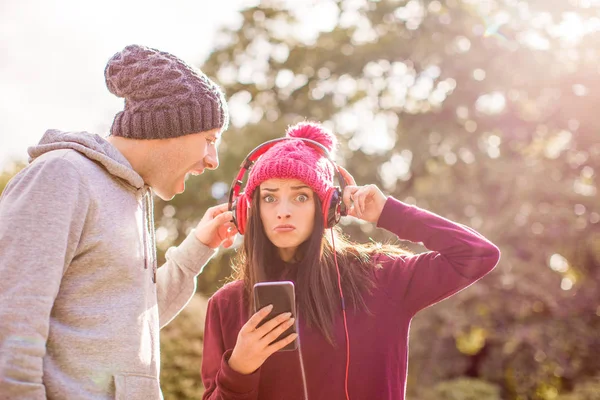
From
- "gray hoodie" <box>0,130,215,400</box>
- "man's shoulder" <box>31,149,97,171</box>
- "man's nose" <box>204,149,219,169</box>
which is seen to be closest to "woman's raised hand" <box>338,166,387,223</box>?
"man's nose" <box>204,149,219,169</box>

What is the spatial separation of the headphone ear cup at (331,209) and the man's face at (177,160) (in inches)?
18.9

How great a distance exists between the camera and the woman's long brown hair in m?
2.40

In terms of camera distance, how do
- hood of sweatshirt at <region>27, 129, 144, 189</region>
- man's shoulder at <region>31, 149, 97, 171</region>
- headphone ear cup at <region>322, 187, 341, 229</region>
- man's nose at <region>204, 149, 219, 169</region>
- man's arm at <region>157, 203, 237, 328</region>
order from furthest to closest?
man's arm at <region>157, 203, 237, 328</region>
headphone ear cup at <region>322, 187, 341, 229</region>
man's nose at <region>204, 149, 219, 169</region>
hood of sweatshirt at <region>27, 129, 144, 189</region>
man's shoulder at <region>31, 149, 97, 171</region>

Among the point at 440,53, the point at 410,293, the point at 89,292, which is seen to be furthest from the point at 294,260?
the point at 440,53

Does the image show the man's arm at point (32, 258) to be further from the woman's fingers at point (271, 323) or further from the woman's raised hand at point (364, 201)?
the woman's raised hand at point (364, 201)

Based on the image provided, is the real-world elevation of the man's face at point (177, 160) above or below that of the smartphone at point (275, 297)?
above

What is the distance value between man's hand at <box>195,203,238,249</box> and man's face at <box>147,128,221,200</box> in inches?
19.8

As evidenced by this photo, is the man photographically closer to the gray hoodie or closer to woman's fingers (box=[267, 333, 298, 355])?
the gray hoodie

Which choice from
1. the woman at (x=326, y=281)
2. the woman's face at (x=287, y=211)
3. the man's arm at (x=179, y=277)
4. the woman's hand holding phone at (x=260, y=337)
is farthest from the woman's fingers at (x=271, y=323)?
the man's arm at (x=179, y=277)

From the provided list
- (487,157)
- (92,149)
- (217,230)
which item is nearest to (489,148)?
(487,157)

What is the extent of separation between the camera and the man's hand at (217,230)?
2734 mm

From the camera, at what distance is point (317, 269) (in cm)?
246

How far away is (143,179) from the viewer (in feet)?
7.07

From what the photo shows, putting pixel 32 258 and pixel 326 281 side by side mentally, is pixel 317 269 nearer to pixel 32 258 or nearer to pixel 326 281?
pixel 326 281
